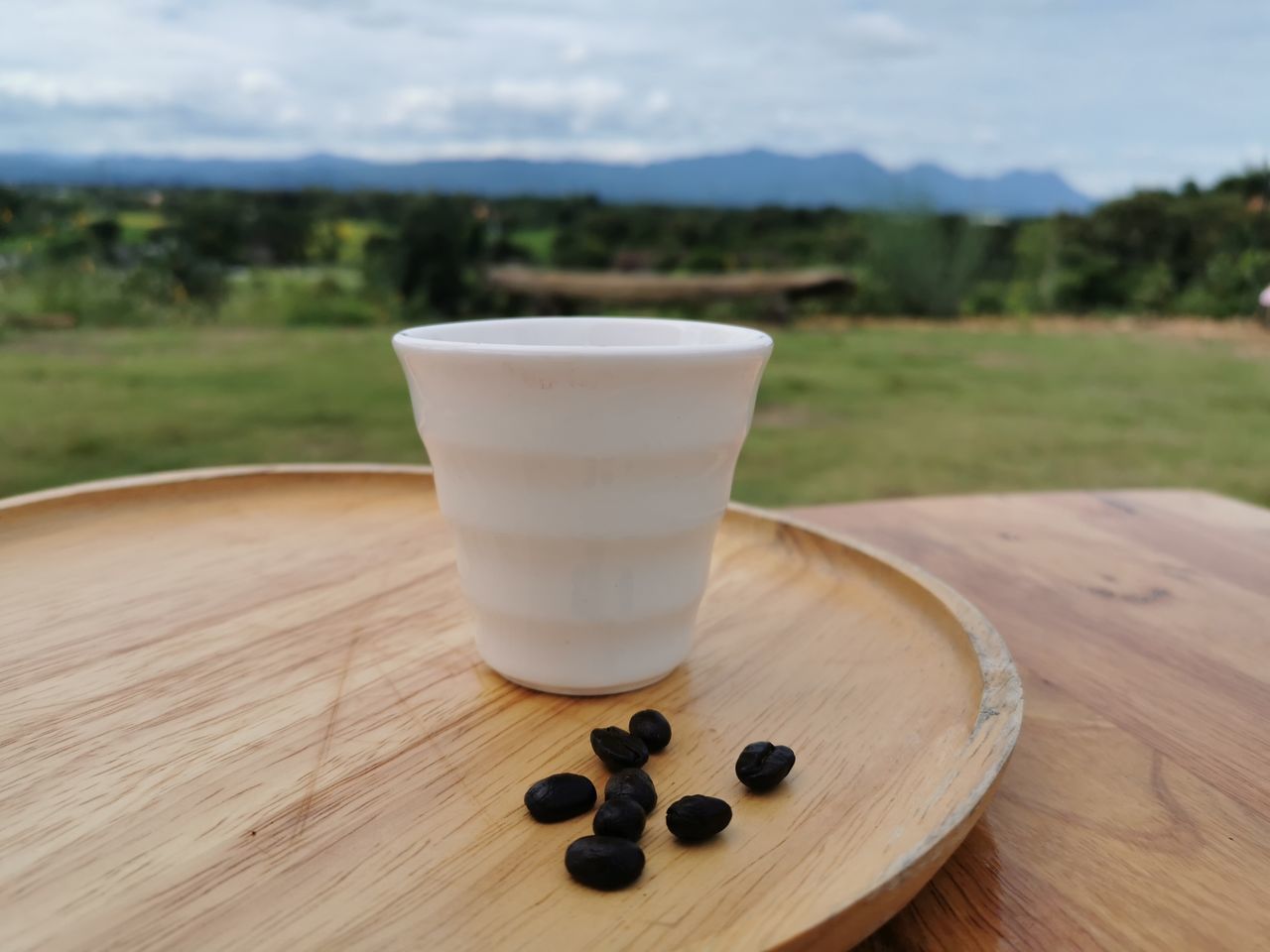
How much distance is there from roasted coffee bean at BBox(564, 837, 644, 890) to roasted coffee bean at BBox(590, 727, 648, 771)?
67 millimetres

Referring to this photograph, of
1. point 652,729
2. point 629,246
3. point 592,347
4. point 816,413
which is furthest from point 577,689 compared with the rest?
point 629,246

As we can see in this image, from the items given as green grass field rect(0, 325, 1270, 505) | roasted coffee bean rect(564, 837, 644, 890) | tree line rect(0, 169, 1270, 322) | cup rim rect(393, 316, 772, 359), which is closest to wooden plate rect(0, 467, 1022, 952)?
roasted coffee bean rect(564, 837, 644, 890)

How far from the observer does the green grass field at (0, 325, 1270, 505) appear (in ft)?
7.75

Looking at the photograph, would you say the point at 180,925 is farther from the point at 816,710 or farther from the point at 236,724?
the point at 816,710

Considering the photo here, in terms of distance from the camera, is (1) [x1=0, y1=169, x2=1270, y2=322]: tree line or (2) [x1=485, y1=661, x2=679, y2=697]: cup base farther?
(1) [x1=0, y1=169, x2=1270, y2=322]: tree line

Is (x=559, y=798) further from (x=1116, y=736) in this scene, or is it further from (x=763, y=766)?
(x=1116, y=736)

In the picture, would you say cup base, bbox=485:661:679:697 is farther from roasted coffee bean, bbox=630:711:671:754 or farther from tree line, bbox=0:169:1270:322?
tree line, bbox=0:169:1270:322

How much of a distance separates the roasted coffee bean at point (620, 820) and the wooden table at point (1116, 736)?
9 centimetres

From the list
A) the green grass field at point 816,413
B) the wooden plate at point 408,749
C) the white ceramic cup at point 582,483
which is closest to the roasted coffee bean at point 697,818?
the wooden plate at point 408,749

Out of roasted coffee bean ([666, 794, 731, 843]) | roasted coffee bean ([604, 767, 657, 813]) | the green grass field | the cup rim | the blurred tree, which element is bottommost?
the green grass field

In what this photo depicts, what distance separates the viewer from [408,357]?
1.49 ft

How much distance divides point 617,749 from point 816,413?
2744mm

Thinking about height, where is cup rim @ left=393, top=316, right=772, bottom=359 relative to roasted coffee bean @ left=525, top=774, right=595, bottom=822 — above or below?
above

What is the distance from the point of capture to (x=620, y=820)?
0.36m
